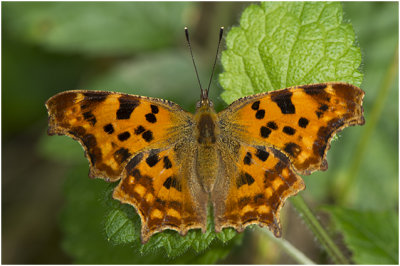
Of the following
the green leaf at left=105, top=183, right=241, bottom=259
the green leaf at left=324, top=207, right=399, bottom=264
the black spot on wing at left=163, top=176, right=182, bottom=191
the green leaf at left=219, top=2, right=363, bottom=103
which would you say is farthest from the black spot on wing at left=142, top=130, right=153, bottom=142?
the green leaf at left=324, top=207, right=399, bottom=264

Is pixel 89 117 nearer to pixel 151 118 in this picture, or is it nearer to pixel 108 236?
pixel 151 118

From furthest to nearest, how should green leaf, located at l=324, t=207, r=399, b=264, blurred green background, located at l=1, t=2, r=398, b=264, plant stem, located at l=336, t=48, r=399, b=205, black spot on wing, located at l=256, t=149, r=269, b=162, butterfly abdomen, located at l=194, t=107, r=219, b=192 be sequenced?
blurred green background, located at l=1, t=2, r=398, b=264 → plant stem, located at l=336, t=48, r=399, b=205 → green leaf, located at l=324, t=207, r=399, b=264 → butterfly abdomen, located at l=194, t=107, r=219, b=192 → black spot on wing, located at l=256, t=149, r=269, b=162

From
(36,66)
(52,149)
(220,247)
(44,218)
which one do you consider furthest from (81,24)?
(220,247)

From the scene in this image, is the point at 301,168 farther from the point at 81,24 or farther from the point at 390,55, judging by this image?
the point at 81,24

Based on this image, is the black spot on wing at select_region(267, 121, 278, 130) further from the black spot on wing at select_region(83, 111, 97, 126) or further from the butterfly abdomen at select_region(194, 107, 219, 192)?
the black spot on wing at select_region(83, 111, 97, 126)

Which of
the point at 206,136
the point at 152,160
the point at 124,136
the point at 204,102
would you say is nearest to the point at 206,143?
the point at 206,136

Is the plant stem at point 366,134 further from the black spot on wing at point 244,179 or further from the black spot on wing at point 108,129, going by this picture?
the black spot on wing at point 108,129
